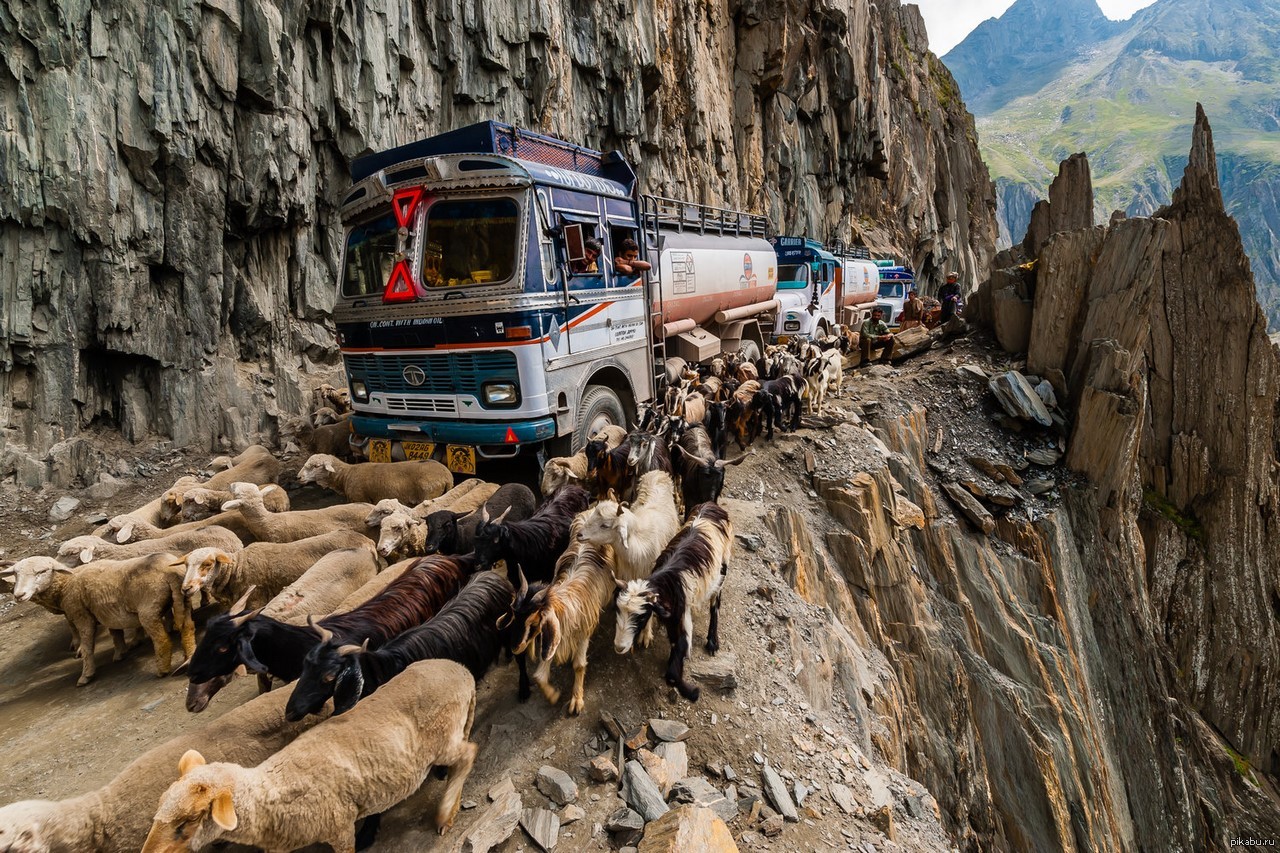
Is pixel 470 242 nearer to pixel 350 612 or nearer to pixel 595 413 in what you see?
pixel 595 413

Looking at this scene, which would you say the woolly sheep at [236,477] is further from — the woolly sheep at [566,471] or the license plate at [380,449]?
the woolly sheep at [566,471]

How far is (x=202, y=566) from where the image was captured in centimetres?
526

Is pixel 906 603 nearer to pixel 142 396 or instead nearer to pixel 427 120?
pixel 142 396

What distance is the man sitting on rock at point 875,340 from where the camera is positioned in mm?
18206

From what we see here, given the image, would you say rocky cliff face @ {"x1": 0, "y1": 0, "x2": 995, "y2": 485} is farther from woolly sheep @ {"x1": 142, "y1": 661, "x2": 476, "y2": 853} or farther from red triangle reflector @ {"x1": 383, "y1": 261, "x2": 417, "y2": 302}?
woolly sheep @ {"x1": 142, "y1": 661, "x2": 476, "y2": 853}

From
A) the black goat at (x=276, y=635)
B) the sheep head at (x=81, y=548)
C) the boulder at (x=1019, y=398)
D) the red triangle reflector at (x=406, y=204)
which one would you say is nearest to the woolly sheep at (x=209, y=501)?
the sheep head at (x=81, y=548)

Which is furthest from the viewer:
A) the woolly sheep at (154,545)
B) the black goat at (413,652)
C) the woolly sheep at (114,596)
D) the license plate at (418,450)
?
the license plate at (418,450)

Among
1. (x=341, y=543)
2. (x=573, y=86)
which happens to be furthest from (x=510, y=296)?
(x=573, y=86)

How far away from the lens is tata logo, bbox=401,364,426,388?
7.49 meters

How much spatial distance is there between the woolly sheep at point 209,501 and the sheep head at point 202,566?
73.9 inches

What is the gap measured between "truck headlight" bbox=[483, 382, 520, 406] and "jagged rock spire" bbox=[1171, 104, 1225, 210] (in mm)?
18917

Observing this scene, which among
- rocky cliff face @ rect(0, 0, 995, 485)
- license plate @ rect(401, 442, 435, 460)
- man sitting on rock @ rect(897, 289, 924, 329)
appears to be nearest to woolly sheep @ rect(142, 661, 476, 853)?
license plate @ rect(401, 442, 435, 460)

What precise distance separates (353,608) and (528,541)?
1.59m

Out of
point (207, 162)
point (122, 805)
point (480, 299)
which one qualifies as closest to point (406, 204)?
point (480, 299)
